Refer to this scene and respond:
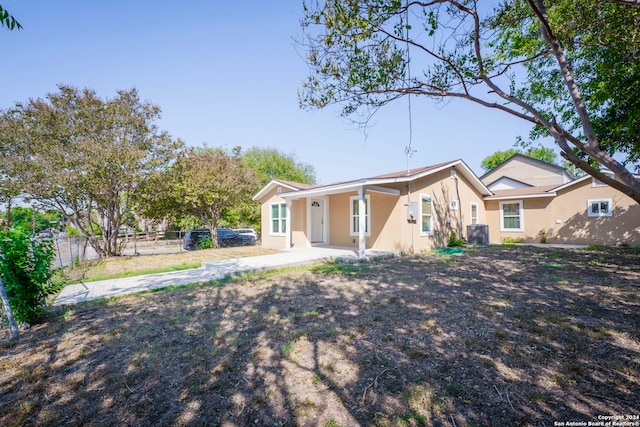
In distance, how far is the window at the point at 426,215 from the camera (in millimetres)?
11117

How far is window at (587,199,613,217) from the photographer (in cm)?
1235

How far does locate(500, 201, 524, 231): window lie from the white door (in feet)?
33.0

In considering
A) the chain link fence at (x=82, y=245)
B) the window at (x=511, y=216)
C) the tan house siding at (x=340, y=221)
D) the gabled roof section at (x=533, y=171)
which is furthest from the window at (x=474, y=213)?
the chain link fence at (x=82, y=245)

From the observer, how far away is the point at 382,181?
9.77m

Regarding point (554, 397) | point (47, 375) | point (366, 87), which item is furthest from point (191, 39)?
point (554, 397)

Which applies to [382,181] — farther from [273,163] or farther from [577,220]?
[273,163]

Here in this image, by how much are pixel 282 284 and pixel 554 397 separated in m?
4.57

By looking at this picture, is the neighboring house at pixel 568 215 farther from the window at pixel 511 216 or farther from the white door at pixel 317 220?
the white door at pixel 317 220

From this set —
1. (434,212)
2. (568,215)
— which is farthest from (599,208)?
(434,212)

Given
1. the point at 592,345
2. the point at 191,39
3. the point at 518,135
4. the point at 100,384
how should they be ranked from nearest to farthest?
1. the point at 100,384
2. the point at 592,345
3. the point at 191,39
4. the point at 518,135

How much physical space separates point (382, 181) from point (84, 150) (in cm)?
1102

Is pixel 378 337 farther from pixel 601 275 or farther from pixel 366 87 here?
pixel 601 275

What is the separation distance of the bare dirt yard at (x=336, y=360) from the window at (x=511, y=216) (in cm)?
1102

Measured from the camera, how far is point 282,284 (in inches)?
235
